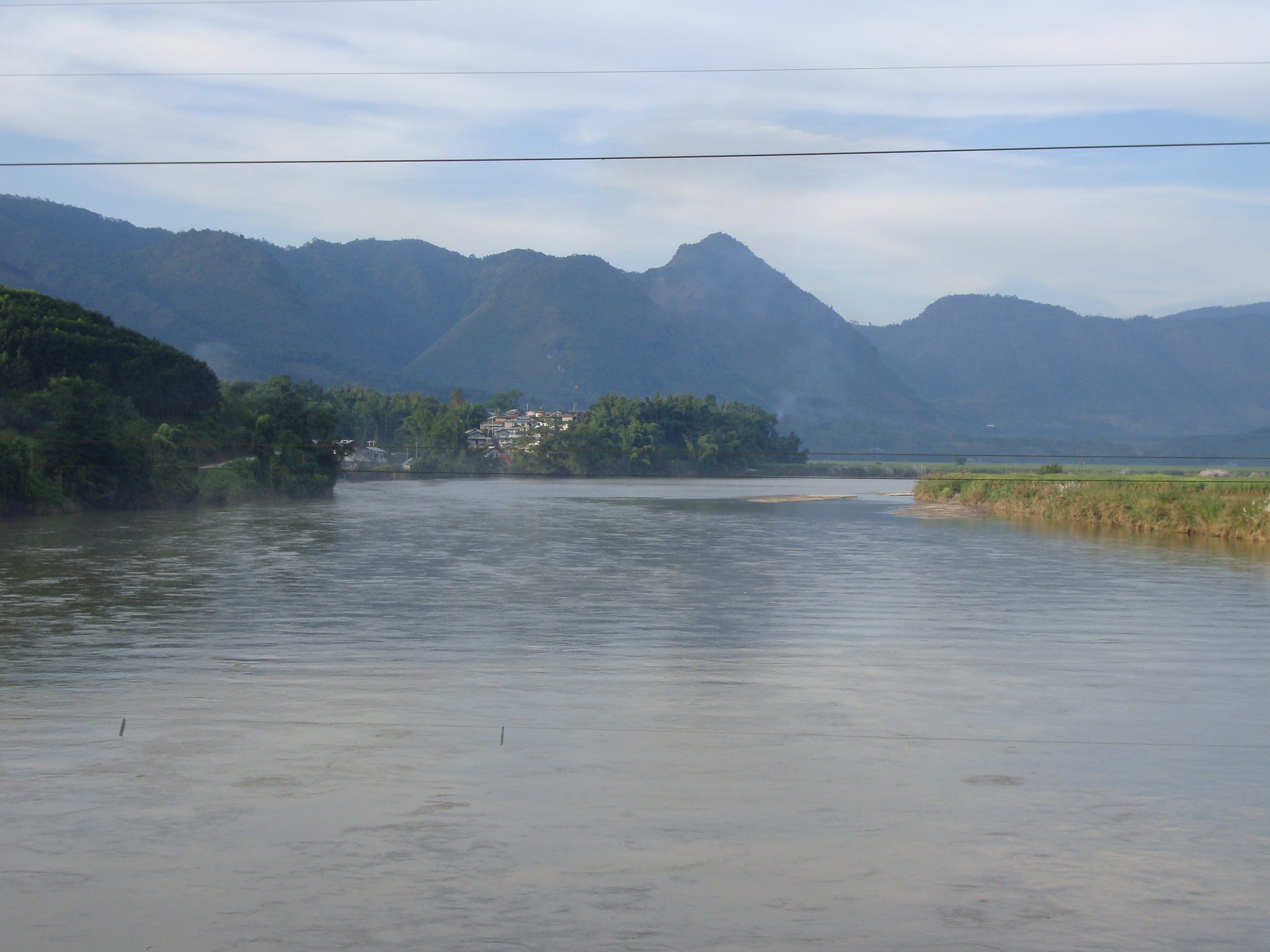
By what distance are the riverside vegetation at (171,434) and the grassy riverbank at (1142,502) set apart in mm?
10031

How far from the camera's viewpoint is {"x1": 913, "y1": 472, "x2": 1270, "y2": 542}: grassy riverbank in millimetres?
36344

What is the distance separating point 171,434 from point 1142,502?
134ft

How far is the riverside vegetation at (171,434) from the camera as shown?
44625 mm

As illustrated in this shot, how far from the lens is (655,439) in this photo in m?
111

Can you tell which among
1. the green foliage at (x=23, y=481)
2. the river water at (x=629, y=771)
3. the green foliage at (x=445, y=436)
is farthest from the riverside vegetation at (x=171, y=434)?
the river water at (x=629, y=771)

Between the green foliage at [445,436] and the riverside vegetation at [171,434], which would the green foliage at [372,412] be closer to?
the riverside vegetation at [171,434]

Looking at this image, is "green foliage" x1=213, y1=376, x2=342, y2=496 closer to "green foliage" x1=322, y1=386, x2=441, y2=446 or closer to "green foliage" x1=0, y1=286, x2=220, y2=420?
"green foliage" x1=0, y1=286, x2=220, y2=420

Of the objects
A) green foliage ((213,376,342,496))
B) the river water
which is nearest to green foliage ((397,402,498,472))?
green foliage ((213,376,342,496))

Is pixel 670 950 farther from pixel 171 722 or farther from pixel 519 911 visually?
pixel 171 722

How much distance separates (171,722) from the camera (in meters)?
10.7

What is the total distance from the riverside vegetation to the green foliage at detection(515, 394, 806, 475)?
0.65 feet

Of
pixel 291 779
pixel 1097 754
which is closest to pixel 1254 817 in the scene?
pixel 1097 754

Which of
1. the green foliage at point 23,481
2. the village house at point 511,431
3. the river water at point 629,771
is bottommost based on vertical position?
the river water at point 629,771

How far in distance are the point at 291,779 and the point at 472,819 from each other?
5.62 feet
